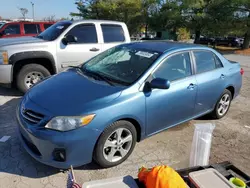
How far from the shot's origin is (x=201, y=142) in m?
2.77

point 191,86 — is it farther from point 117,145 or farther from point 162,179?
point 162,179

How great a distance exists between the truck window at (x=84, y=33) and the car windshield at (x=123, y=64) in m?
2.10

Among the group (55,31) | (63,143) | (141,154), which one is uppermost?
(55,31)

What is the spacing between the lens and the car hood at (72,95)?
2725mm

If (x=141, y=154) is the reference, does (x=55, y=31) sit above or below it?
above

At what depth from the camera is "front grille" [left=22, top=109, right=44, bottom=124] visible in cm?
273

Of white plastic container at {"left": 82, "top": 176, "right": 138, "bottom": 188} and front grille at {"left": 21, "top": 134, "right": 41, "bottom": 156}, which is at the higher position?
white plastic container at {"left": 82, "top": 176, "right": 138, "bottom": 188}

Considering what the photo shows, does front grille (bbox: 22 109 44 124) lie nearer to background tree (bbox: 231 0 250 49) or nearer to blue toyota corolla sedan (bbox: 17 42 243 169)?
blue toyota corolla sedan (bbox: 17 42 243 169)

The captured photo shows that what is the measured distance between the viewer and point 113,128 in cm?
288

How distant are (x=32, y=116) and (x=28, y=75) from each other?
3.02 m

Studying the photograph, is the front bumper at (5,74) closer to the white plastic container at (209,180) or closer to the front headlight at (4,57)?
the front headlight at (4,57)

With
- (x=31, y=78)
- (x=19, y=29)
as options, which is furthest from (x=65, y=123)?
(x=19, y=29)

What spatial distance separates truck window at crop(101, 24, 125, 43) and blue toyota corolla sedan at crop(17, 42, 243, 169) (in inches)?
90.4

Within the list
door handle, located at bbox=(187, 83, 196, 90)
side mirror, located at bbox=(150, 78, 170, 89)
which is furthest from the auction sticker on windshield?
door handle, located at bbox=(187, 83, 196, 90)
